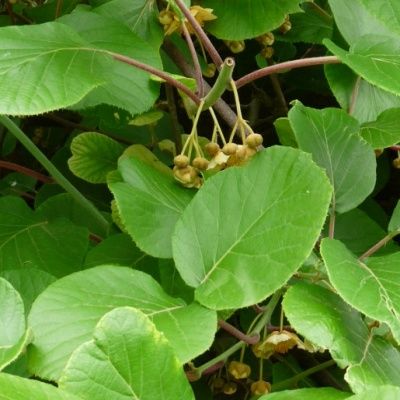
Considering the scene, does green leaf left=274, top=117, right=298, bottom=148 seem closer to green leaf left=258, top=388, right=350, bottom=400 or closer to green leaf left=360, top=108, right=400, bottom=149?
green leaf left=360, top=108, right=400, bottom=149

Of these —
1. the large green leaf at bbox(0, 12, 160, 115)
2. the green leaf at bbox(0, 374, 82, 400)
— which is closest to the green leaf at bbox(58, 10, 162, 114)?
the large green leaf at bbox(0, 12, 160, 115)

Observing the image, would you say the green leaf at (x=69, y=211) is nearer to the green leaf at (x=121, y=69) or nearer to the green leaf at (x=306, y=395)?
the green leaf at (x=121, y=69)

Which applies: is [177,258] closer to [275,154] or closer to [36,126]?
[275,154]

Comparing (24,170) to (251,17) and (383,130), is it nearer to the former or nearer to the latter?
(251,17)

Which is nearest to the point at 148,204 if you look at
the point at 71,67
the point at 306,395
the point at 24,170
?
the point at 71,67

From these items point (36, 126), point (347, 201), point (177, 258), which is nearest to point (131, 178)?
point (177, 258)

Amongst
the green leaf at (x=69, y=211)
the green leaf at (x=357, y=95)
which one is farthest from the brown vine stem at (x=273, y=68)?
the green leaf at (x=69, y=211)
